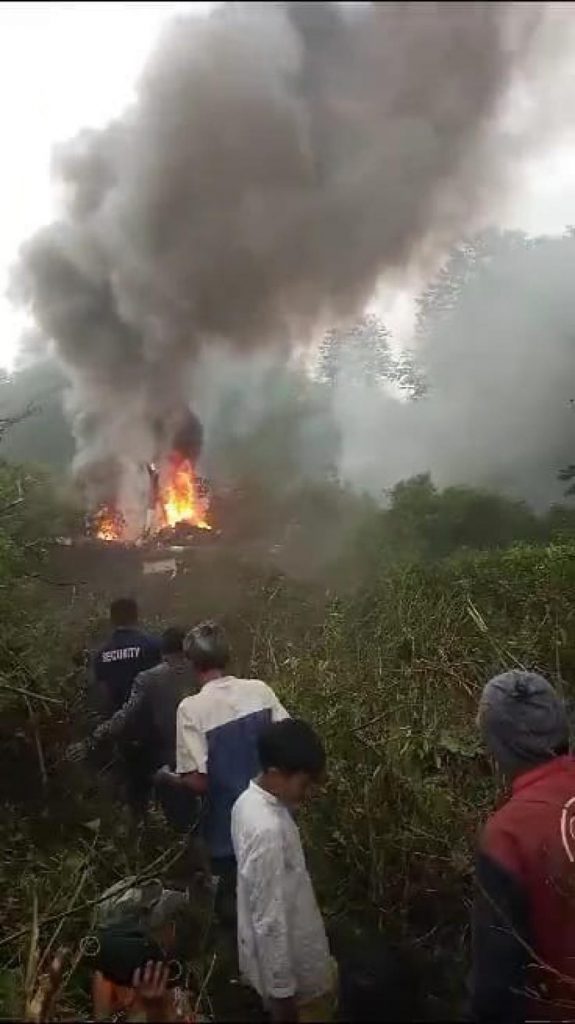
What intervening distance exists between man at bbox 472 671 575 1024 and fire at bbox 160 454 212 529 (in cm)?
1237

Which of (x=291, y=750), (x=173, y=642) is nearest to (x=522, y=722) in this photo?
(x=291, y=750)

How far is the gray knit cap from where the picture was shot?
1.91 metres

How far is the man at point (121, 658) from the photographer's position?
15.0 feet

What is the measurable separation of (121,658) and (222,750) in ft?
5.80

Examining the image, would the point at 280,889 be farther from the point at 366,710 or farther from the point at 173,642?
the point at 173,642

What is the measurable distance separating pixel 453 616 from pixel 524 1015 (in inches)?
122

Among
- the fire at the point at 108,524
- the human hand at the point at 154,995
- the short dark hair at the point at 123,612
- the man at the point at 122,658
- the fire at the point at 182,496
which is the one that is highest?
the fire at the point at 182,496

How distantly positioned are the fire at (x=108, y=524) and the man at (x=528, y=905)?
11.3 meters

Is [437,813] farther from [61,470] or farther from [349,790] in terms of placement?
[61,470]

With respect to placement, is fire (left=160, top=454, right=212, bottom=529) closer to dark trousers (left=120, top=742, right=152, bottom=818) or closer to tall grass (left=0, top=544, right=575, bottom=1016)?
tall grass (left=0, top=544, right=575, bottom=1016)

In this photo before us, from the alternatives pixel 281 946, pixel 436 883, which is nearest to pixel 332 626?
pixel 436 883

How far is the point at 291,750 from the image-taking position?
2.27 m

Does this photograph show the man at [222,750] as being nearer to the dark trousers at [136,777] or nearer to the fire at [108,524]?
the dark trousers at [136,777]

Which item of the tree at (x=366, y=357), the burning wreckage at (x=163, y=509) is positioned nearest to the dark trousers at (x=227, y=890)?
the tree at (x=366, y=357)
